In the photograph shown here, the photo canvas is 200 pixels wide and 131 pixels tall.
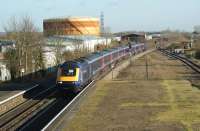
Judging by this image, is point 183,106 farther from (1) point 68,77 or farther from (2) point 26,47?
(2) point 26,47

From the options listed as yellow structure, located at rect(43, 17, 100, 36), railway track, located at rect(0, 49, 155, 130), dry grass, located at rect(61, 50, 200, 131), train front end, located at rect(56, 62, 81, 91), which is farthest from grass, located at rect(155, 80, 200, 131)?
yellow structure, located at rect(43, 17, 100, 36)

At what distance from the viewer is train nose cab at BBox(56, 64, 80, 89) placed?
114 feet

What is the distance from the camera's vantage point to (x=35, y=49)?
55.4 metres

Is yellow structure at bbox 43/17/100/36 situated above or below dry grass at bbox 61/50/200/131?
above

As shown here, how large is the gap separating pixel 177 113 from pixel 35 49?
32330mm

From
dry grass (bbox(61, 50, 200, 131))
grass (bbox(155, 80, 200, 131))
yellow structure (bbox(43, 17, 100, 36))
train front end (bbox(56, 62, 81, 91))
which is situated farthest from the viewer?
yellow structure (bbox(43, 17, 100, 36))

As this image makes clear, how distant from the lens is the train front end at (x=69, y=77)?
114ft

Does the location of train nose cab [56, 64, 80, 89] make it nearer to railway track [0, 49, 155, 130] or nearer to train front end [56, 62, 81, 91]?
train front end [56, 62, 81, 91]

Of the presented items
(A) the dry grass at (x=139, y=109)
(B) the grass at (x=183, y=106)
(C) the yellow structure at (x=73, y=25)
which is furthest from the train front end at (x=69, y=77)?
(C) the yellow structure at (x=73, y=25)

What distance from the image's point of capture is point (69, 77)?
3509 centimetres

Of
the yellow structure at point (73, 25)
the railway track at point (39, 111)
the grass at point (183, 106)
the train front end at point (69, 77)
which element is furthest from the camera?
the yellow structure at point (73, 25)

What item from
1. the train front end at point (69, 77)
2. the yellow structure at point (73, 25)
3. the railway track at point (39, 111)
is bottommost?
the railway track at point (39, 111)

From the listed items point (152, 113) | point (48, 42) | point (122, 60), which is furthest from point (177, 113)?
point (122, 60)

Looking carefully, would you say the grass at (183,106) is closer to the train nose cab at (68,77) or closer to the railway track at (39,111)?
the railway track at (39,111)
